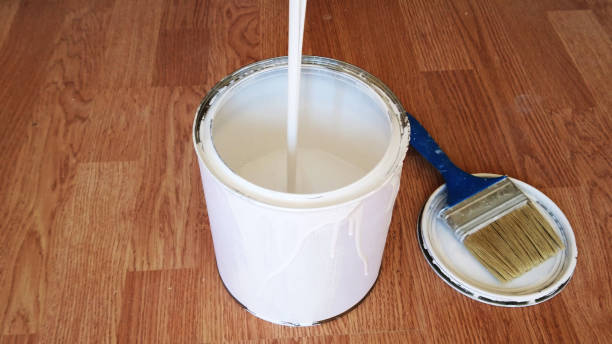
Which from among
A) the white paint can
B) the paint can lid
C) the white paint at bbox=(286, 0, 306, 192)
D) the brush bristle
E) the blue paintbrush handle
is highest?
the white paint at bbox=(286, 0, 306, 192)

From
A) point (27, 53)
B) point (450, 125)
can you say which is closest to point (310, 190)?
point (450, 125)

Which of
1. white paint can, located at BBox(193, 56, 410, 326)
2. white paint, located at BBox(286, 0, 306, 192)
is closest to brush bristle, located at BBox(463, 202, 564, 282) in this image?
white paint can, located at BBox(193, 56, 410, 326)

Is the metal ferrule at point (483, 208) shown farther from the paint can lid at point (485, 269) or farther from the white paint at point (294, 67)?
the white paint at point (294, 67)

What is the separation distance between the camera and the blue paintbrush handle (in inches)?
28.7

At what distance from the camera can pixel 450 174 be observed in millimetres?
738

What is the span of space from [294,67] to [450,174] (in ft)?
0.98

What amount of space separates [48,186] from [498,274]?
55 centimetres

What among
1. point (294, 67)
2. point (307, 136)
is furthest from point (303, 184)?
point (294, 67)

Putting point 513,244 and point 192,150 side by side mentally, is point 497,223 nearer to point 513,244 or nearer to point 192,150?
point 513,244

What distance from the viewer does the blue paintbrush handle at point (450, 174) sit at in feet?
2.39

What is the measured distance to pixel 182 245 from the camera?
2.36ft

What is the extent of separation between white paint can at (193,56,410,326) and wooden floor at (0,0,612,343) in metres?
0.07

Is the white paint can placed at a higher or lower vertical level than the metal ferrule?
higher

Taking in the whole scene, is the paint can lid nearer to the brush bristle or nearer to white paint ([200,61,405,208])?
the brush bristle
